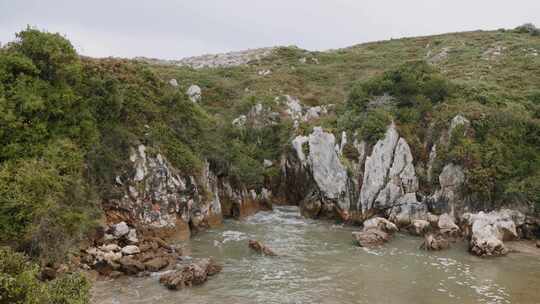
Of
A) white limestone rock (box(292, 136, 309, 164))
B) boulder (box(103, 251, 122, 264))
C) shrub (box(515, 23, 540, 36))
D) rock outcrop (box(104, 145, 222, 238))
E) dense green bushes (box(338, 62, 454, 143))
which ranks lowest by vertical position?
boulder (box(103, 251, 122, 264))

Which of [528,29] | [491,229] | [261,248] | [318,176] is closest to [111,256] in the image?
[261,248]

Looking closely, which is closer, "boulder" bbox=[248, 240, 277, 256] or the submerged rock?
"boulder" bbox=[248, 240, 277, 256]

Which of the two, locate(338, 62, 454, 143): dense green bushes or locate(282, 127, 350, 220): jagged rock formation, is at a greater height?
locate(338, 62, 454, 143): dense green bushes

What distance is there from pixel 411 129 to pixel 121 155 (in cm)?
2363

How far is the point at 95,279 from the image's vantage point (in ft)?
60.2

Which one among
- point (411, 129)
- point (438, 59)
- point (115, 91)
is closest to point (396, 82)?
point (411, 129)

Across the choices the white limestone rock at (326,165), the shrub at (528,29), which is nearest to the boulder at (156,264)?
the white limestone rock at (326,165)

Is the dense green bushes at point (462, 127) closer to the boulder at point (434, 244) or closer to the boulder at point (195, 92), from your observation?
the boulder at point (434, 244)

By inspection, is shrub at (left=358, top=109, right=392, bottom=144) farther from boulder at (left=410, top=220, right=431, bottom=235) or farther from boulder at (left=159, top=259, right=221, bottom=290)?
boulder at (left=159, top=259, right=221, bottom=290)

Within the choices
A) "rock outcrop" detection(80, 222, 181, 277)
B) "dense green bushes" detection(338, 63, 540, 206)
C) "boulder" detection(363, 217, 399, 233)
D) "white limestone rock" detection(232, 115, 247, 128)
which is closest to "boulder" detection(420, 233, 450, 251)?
"boulder" detection(363, 217, 399, 233)

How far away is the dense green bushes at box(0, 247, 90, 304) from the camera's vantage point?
934cm

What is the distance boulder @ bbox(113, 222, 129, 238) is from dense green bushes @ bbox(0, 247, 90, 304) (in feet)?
36.0

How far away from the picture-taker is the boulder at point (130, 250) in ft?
69.1

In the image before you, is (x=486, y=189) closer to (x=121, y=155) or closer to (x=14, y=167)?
(x=121, y=155)
